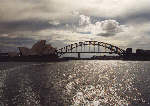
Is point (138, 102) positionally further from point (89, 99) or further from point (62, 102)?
point (62, 102)

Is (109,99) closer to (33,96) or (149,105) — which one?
(149,105)

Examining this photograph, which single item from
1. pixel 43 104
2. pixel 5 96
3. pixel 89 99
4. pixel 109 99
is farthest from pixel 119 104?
pixel 5 96

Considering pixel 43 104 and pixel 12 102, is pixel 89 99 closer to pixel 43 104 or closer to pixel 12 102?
pixel 43 104

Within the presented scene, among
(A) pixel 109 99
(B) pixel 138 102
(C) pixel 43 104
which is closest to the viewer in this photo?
(C) pixel 43 104

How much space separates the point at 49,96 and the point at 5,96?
6.83m

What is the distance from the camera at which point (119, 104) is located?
26.9 m

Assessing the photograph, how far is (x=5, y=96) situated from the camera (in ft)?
96.7

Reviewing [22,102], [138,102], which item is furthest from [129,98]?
[22,102]

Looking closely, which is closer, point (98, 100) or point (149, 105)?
Answer: point (149, 105)

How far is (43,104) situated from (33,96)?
5075 mm

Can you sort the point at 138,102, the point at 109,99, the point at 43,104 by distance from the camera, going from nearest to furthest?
the point at 43,104, the point at 138,102, the point at 109,99

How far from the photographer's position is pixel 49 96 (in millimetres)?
30359

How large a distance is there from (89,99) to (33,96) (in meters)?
8.91

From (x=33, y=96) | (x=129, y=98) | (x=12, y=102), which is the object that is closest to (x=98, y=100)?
(x=129, y=98)
